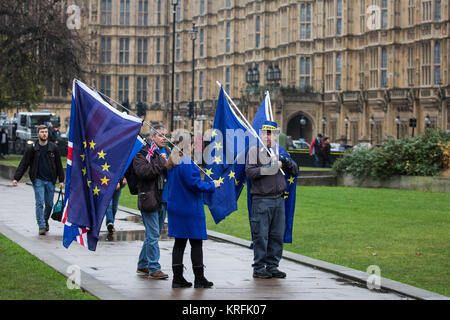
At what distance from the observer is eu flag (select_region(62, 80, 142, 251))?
11.5 metres

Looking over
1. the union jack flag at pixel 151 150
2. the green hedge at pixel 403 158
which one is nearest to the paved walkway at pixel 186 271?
the union jack flag at pixel 151 150

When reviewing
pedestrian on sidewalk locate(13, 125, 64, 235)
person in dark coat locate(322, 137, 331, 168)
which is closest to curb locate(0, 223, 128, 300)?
pedestrian on sidewalk locate(13, 125, 64, 235)

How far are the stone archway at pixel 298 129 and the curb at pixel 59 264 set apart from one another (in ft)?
151

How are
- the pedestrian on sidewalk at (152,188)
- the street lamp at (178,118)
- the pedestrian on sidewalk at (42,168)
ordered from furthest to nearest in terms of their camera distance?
the street lamp at (178,118) → the pedestrian on sidewalk at (42,168) → the pedestrian on sidewalk at (152,188)

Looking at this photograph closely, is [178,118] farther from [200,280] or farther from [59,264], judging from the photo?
[200,280]

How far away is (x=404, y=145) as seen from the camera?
28.8 m

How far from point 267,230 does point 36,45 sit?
26.1 metres

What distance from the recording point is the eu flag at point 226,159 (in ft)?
39.7

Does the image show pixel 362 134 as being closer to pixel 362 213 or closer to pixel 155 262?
pixel 362 213

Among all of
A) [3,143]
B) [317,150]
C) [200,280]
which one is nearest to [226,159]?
→ [200,280]

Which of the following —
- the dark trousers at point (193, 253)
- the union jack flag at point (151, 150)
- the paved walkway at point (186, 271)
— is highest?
the union jack flag at point (151, 150)

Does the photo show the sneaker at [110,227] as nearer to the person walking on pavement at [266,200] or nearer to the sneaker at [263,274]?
the person walking on pavement at [266,200]

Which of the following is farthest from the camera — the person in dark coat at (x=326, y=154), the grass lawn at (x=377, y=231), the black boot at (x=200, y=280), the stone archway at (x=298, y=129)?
the stone archway at (x=298, y=129)

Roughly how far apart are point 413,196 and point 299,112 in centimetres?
3547
